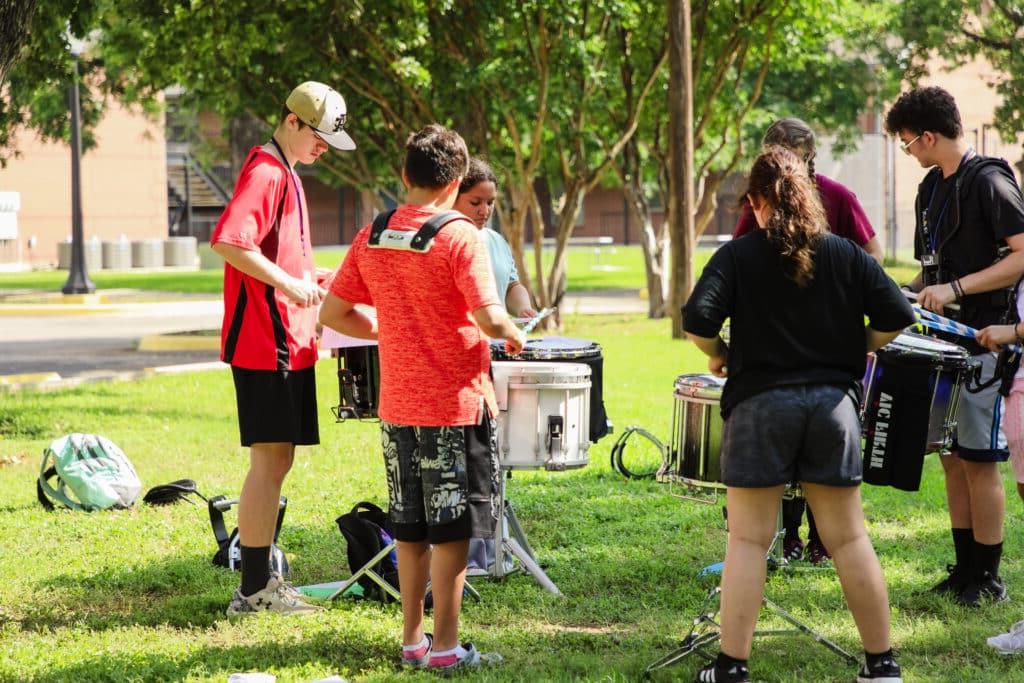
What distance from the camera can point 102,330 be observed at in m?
21.4

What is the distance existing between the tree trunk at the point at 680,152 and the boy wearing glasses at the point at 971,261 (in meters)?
10.5

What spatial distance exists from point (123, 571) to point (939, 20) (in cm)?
2357

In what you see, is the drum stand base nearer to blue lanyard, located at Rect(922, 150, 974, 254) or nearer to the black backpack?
the black backpack

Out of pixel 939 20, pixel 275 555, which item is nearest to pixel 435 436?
pixel 275 555

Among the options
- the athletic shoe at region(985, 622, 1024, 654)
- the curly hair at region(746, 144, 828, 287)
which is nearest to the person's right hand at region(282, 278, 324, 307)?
the curly hair at region(746, 144, 828, 287)

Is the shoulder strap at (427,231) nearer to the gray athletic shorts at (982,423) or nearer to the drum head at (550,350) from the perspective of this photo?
the drum head at (550,350)

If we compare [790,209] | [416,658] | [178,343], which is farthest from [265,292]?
[178,343]

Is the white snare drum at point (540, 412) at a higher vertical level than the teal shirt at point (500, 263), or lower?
lower

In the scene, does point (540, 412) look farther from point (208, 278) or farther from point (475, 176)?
point (208, 278)

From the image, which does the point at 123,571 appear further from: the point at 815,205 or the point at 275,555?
the point at 815,205

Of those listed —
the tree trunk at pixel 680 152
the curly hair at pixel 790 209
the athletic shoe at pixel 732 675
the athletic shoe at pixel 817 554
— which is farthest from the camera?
the tree trunk at pixel 680 152

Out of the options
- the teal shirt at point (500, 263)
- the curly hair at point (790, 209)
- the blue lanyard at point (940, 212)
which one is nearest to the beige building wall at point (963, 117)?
the blue lanyard at point (940, 212)

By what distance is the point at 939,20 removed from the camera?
2641cm

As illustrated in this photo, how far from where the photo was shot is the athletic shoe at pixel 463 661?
→ 4.94 meters
